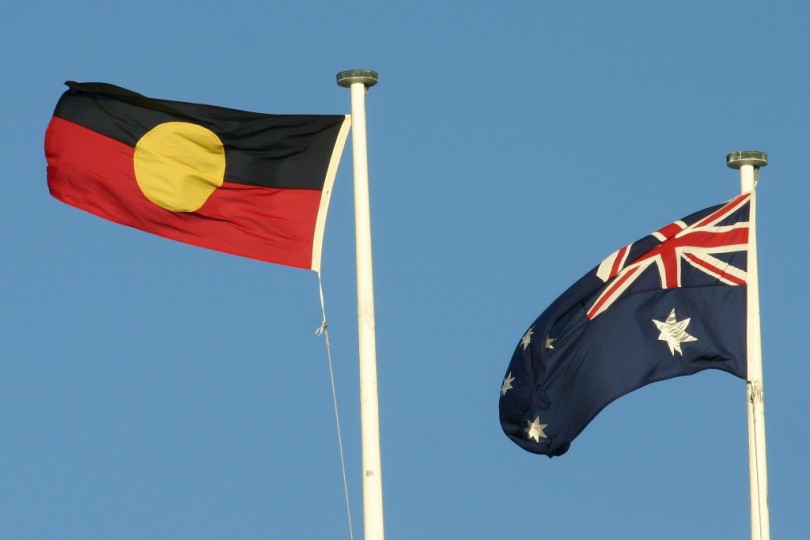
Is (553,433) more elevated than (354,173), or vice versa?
(354,173)

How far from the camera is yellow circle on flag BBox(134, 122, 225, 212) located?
18.0 meters

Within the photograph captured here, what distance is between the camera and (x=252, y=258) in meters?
17.8

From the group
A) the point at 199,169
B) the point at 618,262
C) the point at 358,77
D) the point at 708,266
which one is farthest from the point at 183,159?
the point at 708,266

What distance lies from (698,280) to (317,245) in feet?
16.8

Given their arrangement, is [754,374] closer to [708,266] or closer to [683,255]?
[708,266]

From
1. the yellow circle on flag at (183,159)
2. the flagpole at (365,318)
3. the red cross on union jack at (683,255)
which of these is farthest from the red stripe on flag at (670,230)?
the yellow circle on flag at (183,159)

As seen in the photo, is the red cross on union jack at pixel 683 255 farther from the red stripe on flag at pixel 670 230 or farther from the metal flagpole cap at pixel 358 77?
the metal flagpole cap at pixel 358 77

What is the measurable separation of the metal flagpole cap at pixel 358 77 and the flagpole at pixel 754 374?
502 cm

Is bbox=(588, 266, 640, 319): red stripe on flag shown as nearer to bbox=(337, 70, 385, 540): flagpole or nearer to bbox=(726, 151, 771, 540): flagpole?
bbox=(726, 151, 771, 540): flagpole

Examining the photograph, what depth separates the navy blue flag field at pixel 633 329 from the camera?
18.7m

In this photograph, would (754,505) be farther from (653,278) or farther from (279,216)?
(279,216)

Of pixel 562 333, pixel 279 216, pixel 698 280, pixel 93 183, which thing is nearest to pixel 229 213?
pixel 279 216

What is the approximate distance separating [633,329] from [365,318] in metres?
4.18

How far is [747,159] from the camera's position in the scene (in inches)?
756
